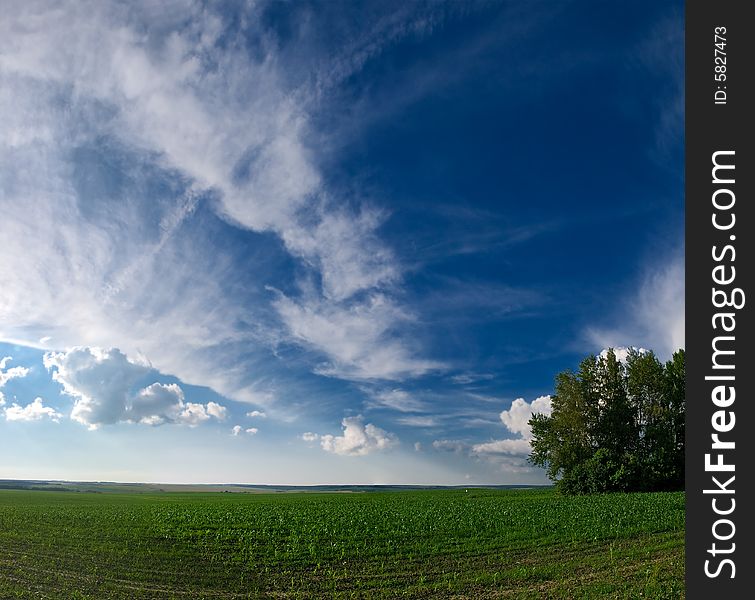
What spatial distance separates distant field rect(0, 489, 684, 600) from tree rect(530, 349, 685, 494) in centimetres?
2287

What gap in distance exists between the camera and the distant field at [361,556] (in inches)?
788

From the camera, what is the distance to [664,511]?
37.2 m

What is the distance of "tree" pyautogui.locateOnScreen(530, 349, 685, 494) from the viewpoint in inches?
2459

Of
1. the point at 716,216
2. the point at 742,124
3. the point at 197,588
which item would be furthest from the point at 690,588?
the point at 197,588

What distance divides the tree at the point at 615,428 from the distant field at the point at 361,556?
2287 cm

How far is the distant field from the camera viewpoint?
2002 cm

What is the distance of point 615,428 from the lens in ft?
216

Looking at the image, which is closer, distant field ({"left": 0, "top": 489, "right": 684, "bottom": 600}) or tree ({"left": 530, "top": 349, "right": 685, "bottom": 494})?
distant field ({"left": 0, "top": 489, "right": 684, "bottom": 600})

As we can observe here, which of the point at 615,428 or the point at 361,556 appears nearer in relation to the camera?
the point at 361,556

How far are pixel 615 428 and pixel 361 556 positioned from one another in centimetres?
4893

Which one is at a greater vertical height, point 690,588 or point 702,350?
point 702,350

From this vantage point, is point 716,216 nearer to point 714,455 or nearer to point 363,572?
point 714,455

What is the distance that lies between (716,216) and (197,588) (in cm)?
2090

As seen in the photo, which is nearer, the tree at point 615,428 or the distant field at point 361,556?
the distant field at point 361,556
